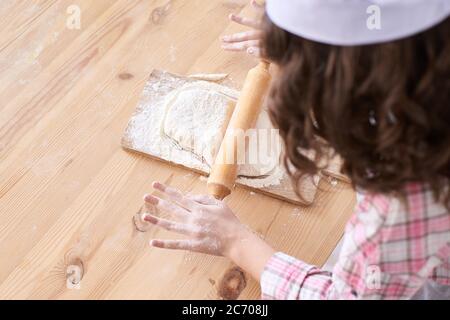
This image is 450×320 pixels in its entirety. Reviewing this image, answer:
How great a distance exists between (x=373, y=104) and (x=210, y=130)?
0.43m

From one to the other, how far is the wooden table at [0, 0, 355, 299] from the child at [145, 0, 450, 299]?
137 mm

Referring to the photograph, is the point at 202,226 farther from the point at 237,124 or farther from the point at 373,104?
the point at 373,104

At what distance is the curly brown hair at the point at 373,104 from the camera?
0.55 metres

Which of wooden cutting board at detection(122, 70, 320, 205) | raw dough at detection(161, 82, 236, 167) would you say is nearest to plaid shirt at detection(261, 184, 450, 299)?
wooden cutting board at detection(122, 70, 320, 205)

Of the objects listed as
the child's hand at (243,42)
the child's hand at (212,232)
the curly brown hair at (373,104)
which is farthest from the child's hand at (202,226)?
the child's hand at (243,42)

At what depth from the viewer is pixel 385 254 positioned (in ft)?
2.32

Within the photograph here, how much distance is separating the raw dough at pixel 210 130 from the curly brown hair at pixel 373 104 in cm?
27

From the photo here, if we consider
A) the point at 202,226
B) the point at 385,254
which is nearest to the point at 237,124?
the point at 202,226

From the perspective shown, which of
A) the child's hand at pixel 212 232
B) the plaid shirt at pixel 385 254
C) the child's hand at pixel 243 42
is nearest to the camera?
the plaid shirt at pixel 385 254

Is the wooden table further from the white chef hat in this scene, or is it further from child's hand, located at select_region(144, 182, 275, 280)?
the white chef hat
